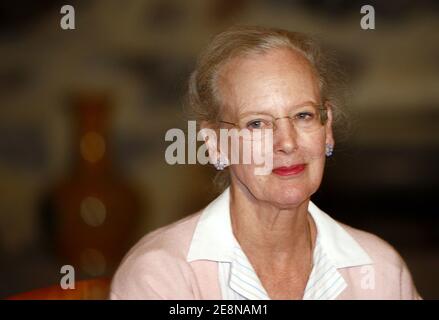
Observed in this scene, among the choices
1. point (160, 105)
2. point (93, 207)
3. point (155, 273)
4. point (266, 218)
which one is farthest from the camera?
point (160, 105)

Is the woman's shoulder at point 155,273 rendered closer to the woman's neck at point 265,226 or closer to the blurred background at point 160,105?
the woman's neck at point 265,226

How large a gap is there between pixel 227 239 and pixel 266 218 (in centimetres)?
10

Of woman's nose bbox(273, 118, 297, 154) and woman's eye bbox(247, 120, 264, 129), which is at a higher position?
woman's eye bbox(247, 120, 264, 129)

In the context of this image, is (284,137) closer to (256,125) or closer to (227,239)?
(256,125)

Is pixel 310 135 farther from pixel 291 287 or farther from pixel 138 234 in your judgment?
pixel 138 234

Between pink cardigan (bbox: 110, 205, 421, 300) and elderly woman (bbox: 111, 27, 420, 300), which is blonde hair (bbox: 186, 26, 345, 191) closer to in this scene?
elderly woman (bbox: 111, 27, 420, 300)

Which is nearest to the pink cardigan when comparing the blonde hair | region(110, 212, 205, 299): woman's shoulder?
region(110, 212, 205, 299): woman's shoulder

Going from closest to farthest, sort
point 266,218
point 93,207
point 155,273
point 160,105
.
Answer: point 155,273, point 266,218, point 93,207, point 160,105

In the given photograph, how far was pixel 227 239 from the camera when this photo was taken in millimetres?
1532

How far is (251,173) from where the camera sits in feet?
4.83

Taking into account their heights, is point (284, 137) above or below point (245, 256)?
above

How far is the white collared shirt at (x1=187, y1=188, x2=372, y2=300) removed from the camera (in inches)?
58.2

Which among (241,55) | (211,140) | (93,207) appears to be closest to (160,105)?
(93,207)

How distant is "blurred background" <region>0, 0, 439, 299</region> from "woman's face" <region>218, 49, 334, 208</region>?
185 centimetres
